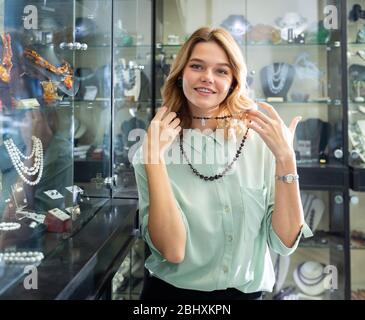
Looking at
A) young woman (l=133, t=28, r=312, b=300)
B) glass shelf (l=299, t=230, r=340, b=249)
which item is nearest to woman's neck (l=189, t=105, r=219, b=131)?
young woman (l=133, t=28, r=312, b=300)

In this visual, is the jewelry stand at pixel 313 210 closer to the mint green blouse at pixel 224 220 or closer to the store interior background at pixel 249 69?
the store interior background at pixel 249 69

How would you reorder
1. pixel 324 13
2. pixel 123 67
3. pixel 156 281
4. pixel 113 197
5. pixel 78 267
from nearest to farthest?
pixel 78 267
pixel 156 281
pixel 113 197
pixel 123 67
pixel 324 13

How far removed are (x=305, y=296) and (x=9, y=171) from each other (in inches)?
51.5

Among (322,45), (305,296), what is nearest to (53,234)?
(305,296)

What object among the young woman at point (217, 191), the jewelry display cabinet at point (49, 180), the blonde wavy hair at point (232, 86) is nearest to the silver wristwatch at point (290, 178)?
the young woman at point (217, 191)

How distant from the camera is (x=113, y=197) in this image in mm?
1039

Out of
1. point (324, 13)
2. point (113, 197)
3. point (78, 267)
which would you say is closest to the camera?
point (78, 267)

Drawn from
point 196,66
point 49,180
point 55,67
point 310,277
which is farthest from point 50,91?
point 310,277

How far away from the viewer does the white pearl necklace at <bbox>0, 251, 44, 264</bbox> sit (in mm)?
502

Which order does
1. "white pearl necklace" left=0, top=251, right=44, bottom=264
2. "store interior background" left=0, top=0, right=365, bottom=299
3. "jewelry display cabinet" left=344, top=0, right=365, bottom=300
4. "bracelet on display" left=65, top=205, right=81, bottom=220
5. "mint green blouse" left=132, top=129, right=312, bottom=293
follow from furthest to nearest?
"jewelry display cabinet" left=344, top=0, right=365, bottom=300 → "store interior background" left=0, top=0, right=365, bottom=299 → "bracelet on display" left=65, top=205, right=81, bottom=220 → "mint green blouse" left=132, top=129, right=312, bottom=293 → "white pearl necklace" left=0, top=251, right=44, bottom=264

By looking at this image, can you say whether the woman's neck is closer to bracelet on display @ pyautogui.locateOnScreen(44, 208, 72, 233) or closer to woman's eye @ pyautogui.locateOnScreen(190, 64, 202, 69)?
woman's eye @ pyautogui.locateOnScreen(190, 64, 202, 69)

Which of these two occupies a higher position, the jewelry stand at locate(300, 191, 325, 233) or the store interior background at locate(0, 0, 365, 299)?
the store interior background at locate(0, 0, 365, 299)

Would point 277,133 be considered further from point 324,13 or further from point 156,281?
point 324,13

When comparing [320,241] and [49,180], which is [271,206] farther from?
[320,241]
